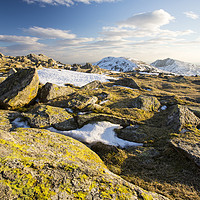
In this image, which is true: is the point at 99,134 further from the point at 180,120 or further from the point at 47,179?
the point at 180,120

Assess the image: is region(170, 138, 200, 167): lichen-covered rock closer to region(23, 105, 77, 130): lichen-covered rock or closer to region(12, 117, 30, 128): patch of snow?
region(23, 105, 77, 130): lichen-covered rock

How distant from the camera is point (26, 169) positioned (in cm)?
446

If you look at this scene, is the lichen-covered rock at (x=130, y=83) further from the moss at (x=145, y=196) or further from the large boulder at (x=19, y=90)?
the moss at (x=145, y=196)

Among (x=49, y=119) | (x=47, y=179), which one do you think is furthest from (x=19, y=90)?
(x=47, y=179)

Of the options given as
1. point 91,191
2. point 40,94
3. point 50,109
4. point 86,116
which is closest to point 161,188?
point 91,191

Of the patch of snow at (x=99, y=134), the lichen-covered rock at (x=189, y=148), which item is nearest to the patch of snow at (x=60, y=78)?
the patch of snow at (x=99, y=134)

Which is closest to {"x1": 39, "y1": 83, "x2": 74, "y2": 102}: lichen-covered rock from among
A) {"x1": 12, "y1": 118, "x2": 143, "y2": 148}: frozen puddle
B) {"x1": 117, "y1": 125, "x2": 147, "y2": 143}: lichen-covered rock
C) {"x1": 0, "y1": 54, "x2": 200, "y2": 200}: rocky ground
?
{"x1": 0, "y1": 54, "x2": 200, "y2": 200}: rocky ground

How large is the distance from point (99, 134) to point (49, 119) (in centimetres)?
523

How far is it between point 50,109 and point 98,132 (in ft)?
19.4

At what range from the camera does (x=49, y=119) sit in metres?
11.5

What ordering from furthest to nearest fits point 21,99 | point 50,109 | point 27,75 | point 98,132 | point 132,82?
point 132,82
point 27,75
point 21,99
point 50,109
point 98,132

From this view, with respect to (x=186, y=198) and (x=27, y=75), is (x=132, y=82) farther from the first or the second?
(x=186, y=198)

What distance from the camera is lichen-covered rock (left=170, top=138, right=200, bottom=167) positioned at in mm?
7412

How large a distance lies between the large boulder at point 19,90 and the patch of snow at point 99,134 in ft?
26.0
